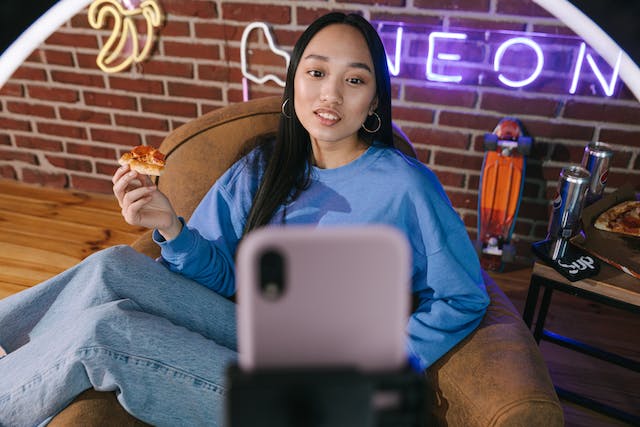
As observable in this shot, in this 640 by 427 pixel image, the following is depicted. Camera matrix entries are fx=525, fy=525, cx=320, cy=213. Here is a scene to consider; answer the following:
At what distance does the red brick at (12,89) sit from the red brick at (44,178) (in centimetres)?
43

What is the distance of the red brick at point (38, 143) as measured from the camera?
2.89 metres

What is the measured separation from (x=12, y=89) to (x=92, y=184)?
63cm

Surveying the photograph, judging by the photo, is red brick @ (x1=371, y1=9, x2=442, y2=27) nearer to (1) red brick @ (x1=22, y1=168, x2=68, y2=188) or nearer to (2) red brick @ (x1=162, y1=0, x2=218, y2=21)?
(2) red brick @ (x1=162, y1=0, x2=218, y2=21)

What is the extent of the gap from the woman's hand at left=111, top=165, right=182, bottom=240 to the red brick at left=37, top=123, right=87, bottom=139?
68.8 inches

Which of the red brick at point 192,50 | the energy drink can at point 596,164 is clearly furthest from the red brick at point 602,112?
the red brick at point 192,50

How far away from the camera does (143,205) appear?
1.24 meters

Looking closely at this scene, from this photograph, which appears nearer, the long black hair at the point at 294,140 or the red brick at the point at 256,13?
the long black hair at the point at 294,140

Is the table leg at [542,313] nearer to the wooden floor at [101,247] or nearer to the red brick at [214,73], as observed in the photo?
the wooden floor at [101,247]

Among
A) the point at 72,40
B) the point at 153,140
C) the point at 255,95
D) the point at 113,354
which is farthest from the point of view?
the point at 153,140

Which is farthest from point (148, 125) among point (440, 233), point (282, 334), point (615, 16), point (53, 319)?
point (282, 334)

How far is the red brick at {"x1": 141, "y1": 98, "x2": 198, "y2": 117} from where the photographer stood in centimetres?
258

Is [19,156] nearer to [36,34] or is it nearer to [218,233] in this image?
[36,34]

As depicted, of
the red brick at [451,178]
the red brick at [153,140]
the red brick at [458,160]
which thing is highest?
the red brick at [458,160]

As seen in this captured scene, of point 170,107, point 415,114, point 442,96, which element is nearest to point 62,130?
point 170,107
